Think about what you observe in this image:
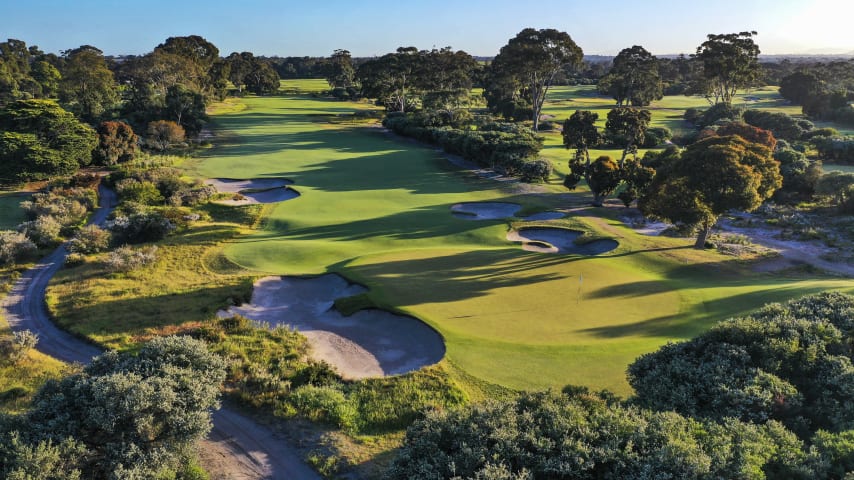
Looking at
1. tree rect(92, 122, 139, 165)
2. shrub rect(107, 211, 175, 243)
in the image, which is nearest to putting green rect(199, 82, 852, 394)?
shrub rect(107, 211, 175, 243)

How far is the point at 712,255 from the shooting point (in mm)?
33375

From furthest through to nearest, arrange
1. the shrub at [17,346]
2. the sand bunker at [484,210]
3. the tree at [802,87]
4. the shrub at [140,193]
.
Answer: the tree at [802,87], the shrub at [140,193], the sand bunker at [484,210], the shrub at [17,346]

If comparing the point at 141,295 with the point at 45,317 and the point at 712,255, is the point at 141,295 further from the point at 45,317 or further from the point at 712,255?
the point at 712,255

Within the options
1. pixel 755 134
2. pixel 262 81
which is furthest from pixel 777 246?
pixel 262 81

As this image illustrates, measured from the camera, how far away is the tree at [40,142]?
53562mm

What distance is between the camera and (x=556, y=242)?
122 ft

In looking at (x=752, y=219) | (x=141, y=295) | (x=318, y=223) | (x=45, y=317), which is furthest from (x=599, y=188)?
(x=45, y=317)

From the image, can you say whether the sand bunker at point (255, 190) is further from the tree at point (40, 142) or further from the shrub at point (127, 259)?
the tree at point (40, 142)

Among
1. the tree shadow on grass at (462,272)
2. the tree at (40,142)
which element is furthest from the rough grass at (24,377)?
Result: the tree at (40,142)

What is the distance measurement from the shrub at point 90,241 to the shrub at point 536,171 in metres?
40.7

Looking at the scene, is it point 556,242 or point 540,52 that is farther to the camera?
point 540,52

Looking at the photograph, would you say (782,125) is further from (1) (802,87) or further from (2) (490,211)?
(2) (490,211)

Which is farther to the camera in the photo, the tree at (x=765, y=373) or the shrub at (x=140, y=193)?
the shrub at (x=140, y=193)

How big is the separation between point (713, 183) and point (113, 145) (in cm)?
6853
